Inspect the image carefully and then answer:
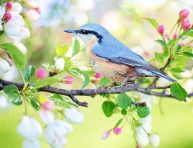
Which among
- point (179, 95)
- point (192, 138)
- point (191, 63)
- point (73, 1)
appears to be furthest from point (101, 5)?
point (179, 95)

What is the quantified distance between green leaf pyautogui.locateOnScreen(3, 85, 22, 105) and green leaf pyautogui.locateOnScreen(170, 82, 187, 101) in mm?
400

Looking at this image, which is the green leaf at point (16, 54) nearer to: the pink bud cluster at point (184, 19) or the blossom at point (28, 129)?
the blossom at point (28, 129)

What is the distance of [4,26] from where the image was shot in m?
1.43

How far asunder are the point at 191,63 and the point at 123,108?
415 mm

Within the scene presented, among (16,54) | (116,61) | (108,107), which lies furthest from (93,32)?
(16,54)

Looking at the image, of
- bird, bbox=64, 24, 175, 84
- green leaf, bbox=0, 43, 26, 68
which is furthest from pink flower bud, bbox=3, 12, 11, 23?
bird, bbox=64, 24, 175, 84

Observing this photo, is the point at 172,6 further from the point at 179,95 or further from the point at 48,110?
the point at 48,110

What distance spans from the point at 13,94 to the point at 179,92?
420mm

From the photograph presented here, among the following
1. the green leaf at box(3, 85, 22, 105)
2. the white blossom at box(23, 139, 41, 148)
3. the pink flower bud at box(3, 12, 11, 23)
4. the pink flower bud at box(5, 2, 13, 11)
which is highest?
the pink flower bud at box(5, 2, 13, 11)

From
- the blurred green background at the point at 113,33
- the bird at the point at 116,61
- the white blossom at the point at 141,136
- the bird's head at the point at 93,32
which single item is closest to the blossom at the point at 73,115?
the white blossom at the point at 141,136

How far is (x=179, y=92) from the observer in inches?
61.0

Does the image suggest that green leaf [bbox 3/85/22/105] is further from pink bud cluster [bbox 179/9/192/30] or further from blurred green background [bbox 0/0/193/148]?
blurred green background [bbox 0/0/193/148]

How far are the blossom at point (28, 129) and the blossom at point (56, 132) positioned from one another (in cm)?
4

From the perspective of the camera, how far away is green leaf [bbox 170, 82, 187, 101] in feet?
5.05
